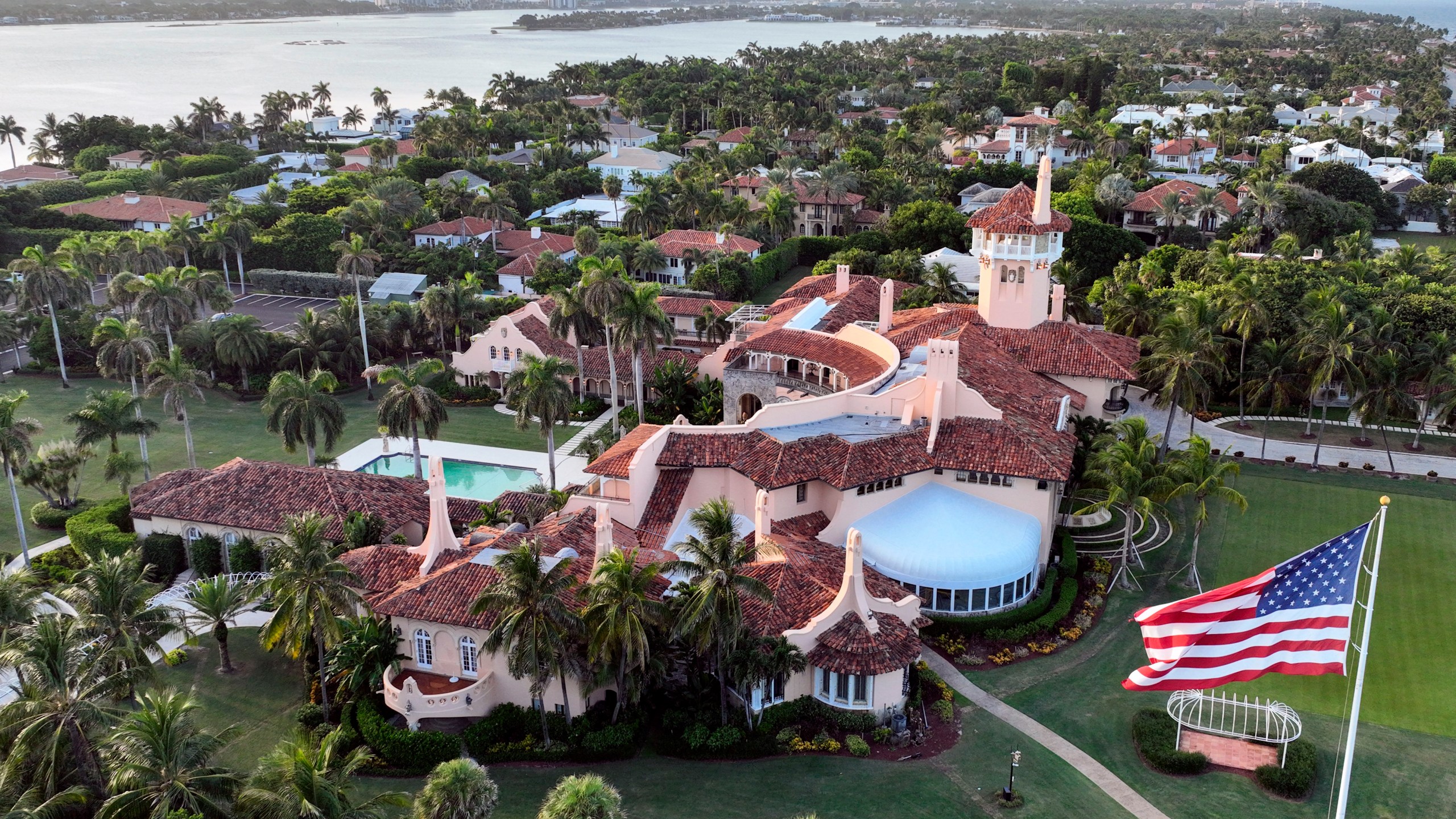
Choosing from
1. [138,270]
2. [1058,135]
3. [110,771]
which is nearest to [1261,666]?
[110,771]

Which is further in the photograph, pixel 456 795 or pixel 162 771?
pixel 456 795

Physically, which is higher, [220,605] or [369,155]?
[369,155]

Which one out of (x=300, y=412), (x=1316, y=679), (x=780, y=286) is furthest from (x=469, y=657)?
(x=780, y=286)

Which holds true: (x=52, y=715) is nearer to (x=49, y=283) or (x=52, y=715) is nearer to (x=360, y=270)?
(x=360, y=270)

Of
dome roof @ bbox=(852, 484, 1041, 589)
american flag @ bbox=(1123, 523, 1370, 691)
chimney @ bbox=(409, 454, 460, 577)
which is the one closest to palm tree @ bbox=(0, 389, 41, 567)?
chimney @ bbox=(409, 454, 460, 577)

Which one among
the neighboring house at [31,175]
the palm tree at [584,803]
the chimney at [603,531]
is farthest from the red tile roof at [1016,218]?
the neighboring house at [31,175]

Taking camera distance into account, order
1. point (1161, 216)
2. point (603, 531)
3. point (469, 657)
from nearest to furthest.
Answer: point (603, 531) < point (469, 657) < point (1161, 216)

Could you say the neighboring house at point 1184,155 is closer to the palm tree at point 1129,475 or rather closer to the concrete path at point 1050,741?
the palm tree at point 1129,475

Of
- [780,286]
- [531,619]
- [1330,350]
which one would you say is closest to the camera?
[531,619]
